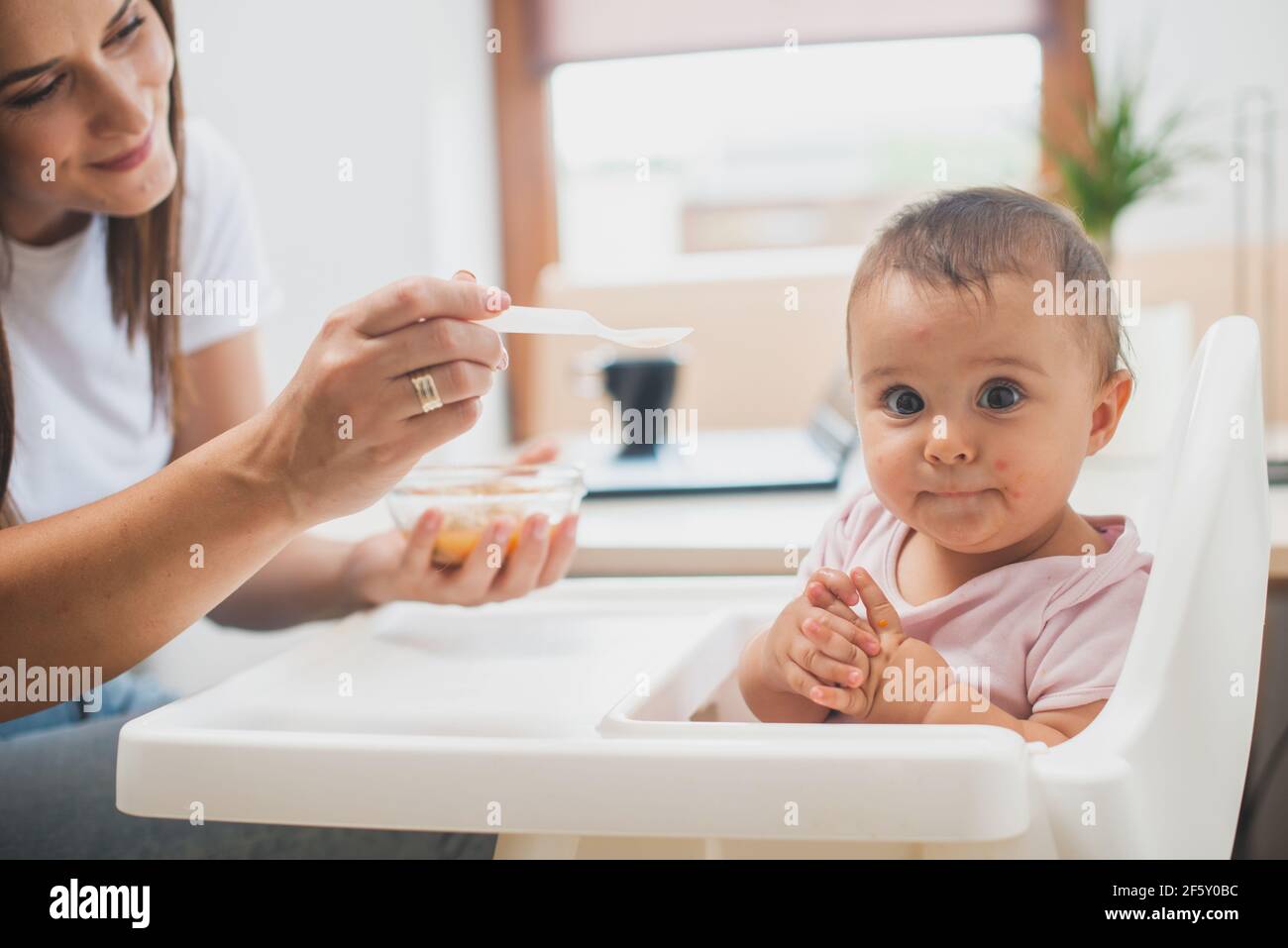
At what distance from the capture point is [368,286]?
2.22 meters

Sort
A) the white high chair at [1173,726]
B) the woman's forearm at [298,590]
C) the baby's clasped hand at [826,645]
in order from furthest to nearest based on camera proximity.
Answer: the woman's forearm at [298,590]
the baby's clasped hand at [826,645]
the white high chair at [1173,726]

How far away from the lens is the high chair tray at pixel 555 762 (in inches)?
19.2

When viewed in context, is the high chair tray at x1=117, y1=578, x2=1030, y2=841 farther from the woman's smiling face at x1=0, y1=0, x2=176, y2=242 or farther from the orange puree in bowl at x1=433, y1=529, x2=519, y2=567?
the woman's smiling face at x1=0, y1=0, x2=176, y2=242

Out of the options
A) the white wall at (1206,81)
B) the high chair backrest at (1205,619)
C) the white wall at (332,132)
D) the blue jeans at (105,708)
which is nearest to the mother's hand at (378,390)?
the high chair backrest at (1205,619)

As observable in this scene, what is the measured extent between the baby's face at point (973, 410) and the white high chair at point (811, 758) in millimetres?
67

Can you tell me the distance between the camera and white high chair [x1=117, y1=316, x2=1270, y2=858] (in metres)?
0.49

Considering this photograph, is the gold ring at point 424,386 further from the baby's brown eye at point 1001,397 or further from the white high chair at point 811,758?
the baby's brown eye at point 1001,397

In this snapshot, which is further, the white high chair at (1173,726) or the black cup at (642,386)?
the black cup at (642,386)

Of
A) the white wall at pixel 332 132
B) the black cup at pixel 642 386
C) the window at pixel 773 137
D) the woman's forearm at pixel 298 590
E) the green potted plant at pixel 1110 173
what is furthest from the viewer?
the window at pixel 773 137

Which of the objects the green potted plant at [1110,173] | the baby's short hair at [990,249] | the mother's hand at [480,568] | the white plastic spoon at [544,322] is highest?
the green potted plant at [1110,173]

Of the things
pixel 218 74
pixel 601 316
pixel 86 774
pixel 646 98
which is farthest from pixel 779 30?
pixel 86 774

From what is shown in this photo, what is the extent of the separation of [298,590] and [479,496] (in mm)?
220

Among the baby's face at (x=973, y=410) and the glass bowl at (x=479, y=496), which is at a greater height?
the baby's face at (x=973, y=410)

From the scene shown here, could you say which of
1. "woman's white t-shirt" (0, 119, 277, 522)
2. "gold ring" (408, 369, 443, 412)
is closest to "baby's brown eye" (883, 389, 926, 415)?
"gold ring" (408, 369, 443, 412)
